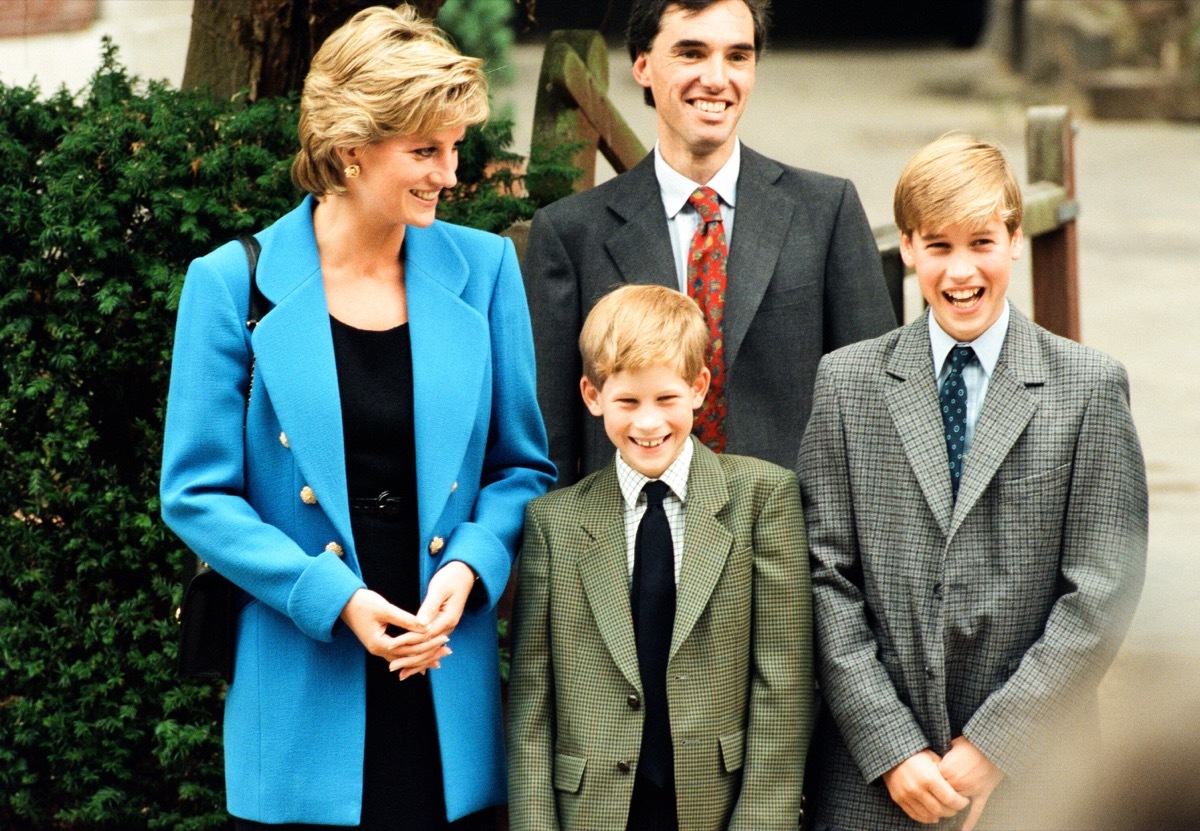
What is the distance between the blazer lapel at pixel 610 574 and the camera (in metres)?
2.90

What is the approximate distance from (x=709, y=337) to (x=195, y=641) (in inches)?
47.6

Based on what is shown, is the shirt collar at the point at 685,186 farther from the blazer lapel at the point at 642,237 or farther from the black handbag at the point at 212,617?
the black handbag at the point at 212,617

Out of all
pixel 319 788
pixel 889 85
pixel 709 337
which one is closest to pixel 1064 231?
pixel 709 337

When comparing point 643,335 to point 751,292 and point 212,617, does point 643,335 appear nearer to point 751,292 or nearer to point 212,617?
point 751,292

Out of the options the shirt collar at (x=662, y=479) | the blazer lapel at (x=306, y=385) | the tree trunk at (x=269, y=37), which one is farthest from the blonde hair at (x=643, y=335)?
the tree trunk at (x=269, y=37)

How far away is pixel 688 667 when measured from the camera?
2891mm

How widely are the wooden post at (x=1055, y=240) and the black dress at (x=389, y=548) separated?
14.0 ft

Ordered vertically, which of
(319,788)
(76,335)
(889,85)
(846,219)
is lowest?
(319,788)

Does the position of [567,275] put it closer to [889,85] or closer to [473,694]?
[473,694]

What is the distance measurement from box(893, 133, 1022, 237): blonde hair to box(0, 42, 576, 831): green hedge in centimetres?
171

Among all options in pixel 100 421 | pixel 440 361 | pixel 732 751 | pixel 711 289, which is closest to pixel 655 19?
pixel 711 289

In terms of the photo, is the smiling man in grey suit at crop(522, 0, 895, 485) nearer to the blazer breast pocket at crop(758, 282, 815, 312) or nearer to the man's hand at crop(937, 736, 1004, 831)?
the blazer breast pocket at crop(758, 282, 815, 312)

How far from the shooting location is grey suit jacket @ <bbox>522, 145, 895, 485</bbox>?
136 inches

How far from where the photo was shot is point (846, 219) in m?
3.54
